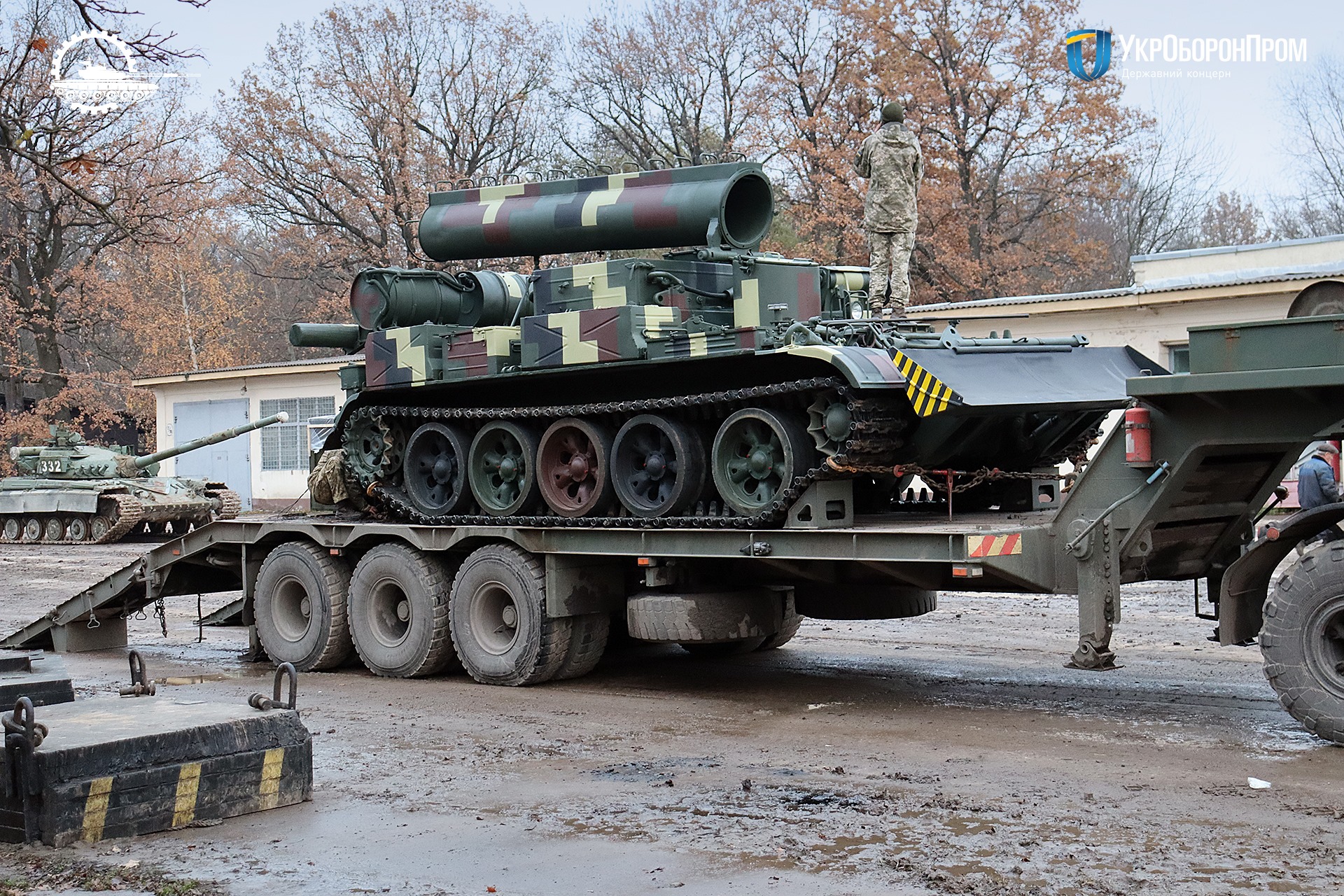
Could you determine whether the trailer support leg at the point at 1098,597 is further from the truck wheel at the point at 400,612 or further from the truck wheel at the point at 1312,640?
the truck wheel at the point at 400,612

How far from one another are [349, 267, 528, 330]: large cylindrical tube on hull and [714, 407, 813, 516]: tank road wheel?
3050mm

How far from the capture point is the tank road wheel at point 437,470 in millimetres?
12070

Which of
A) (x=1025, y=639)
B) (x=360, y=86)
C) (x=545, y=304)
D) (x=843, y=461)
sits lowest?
(x=1025, y=639)

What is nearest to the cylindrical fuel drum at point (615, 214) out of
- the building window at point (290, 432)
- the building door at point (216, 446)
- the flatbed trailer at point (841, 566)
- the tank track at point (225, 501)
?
the flatbed trailer at point (841, 566)

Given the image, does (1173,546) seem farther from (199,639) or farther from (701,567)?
(199,639)

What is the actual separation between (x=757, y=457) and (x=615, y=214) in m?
2.66

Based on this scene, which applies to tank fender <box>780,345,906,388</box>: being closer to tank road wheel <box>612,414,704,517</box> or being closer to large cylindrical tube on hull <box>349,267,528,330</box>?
tank road wheel <box>612,414,704,517</box>

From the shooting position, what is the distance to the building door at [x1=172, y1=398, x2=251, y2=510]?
37531 mm

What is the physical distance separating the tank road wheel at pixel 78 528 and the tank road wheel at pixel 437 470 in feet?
67.8

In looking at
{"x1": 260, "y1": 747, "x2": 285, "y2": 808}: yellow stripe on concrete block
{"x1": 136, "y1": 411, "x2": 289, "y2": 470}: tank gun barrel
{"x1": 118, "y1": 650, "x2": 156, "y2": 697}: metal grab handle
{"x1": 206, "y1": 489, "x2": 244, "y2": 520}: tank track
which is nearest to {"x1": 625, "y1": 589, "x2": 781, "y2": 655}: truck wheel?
{"x1": 118, "y1": 650, "x2": 156, "y2": 697}: metal grab handle

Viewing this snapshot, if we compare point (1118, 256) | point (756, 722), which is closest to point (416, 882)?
point (756, 722)

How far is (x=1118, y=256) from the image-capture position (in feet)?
157

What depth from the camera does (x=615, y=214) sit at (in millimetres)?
11727

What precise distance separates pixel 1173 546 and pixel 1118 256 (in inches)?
1606
